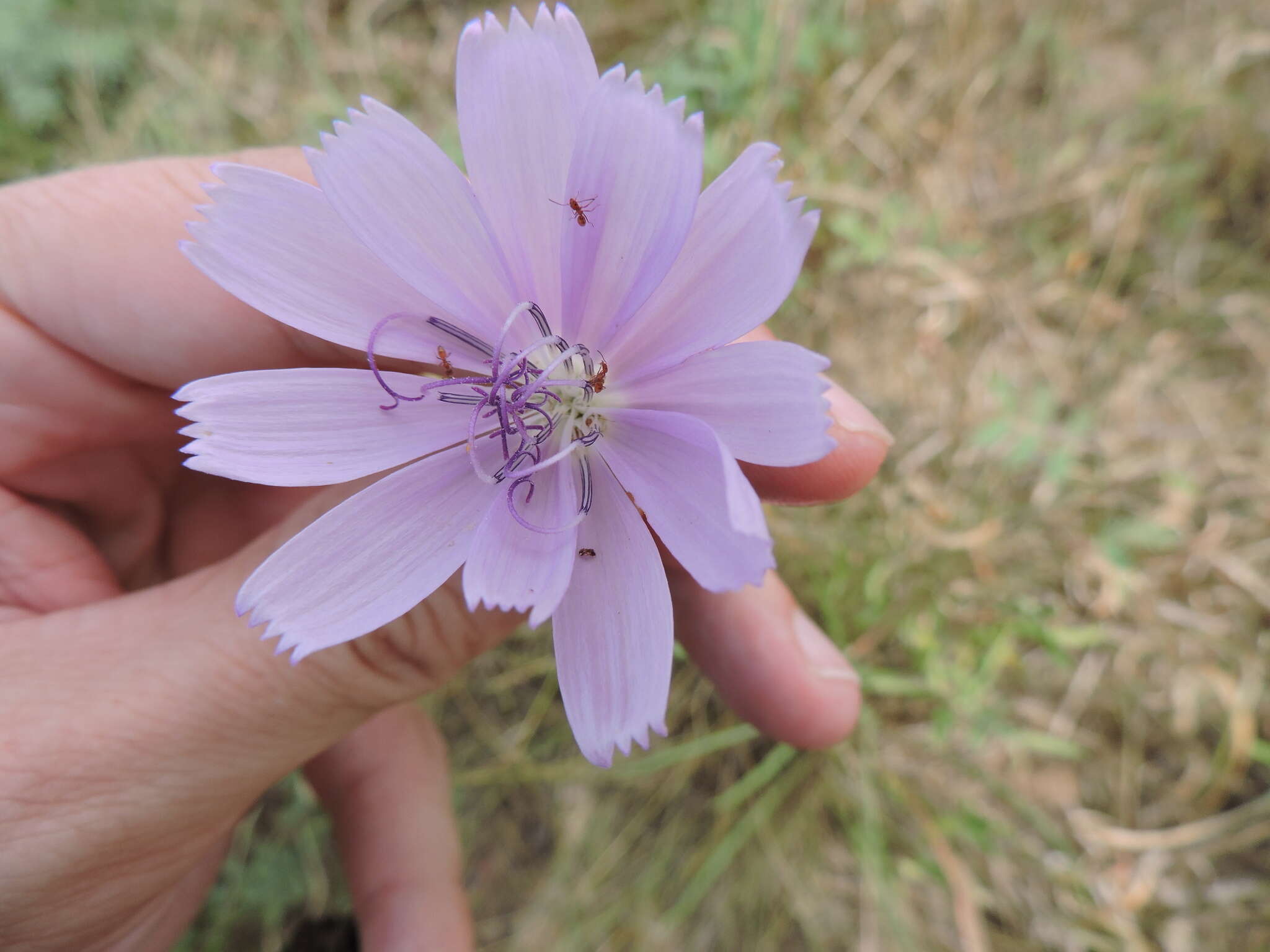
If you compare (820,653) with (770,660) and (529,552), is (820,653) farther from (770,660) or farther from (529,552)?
(529,552)

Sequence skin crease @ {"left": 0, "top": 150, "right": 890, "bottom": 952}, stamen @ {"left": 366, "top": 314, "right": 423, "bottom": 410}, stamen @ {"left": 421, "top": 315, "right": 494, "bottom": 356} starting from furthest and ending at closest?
skin crease @ {"left": 0, "top": 150, "right": 890, "bottom": 952} < stamen @ {"left": 421, "top": 315, "right": 494, "bottom": 356} < stamen @ {"left": 366, "top": 314, "right": 423, "bottom": 410}

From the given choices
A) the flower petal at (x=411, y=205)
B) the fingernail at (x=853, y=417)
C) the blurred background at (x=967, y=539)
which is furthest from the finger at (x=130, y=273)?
the blurred background at (x=967, y=539)

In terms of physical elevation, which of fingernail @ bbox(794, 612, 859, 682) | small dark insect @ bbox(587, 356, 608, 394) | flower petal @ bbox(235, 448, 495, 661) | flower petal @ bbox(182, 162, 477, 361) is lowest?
fingernail @ bbox(794, 612, 859, 682)

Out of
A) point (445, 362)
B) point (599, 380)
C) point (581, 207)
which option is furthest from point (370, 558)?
point (581, 207)

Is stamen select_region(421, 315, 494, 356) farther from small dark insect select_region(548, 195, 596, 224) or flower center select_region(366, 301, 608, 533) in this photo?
small dark insect select_region(548, 195, 596, 224)

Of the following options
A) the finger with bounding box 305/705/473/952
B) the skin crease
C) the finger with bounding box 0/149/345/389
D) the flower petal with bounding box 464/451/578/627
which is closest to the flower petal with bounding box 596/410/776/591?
the flower petal with bounding box 464/451/578/627

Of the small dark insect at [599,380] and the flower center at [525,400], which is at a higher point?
the small dark insect at [599,380]

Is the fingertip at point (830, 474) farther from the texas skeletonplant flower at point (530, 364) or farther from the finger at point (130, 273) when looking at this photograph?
the finger at point (130, 273)

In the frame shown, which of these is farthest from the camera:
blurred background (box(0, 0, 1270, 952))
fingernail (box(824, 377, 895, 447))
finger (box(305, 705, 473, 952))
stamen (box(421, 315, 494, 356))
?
blurred background (box(0, 0, 1270, 952))
